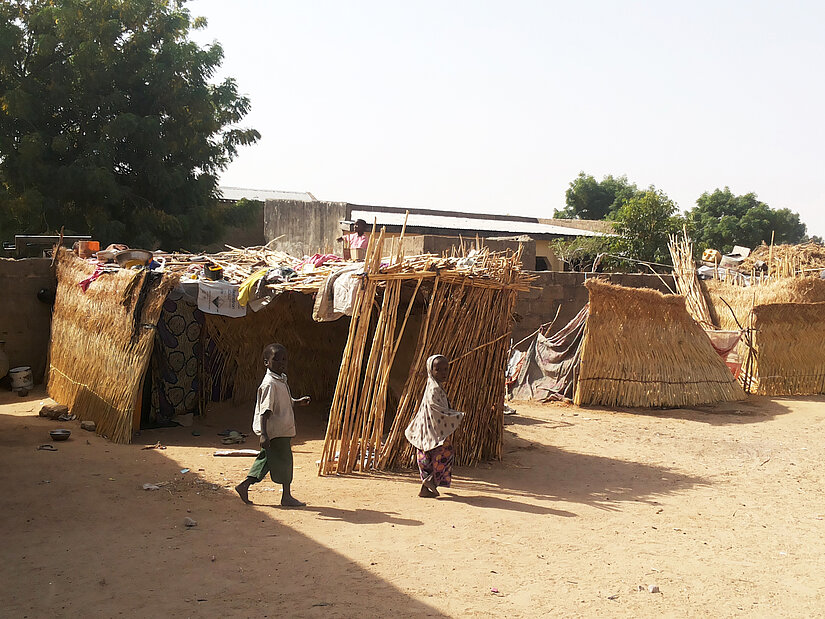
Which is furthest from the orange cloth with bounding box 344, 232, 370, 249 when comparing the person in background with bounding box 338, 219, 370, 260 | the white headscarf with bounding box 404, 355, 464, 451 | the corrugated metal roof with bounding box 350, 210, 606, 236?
the corrugated metal roof with bounding box 350, 210, 606, 236

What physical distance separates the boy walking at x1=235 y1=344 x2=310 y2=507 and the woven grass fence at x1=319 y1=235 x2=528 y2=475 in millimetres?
875

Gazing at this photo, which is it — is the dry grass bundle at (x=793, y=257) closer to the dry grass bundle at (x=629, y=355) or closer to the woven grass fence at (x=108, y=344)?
the dry grass bundle at (x=629, y=355)

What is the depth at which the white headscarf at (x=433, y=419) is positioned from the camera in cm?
684

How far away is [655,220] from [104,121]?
1318 cm

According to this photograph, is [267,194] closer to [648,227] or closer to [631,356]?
[648,227]

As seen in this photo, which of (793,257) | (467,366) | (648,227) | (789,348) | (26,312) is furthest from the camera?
(648,227)

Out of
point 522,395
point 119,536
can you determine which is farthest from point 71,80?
point 119,536

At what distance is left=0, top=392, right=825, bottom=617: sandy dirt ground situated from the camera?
4.46 m

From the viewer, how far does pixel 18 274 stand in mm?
11852

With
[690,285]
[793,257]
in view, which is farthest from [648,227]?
[690,285]

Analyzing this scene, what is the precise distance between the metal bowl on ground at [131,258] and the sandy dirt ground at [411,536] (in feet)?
7.27

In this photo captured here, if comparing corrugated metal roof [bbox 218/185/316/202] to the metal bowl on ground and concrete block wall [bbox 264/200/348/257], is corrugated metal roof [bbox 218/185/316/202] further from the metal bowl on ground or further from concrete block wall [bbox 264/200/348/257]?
the metal bowl on ground

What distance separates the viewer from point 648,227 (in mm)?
20531

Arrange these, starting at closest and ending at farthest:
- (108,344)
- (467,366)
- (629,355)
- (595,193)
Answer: (467,366) → (108,344) → (629,355) → (595,193)
